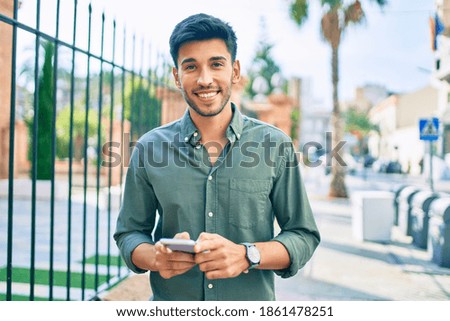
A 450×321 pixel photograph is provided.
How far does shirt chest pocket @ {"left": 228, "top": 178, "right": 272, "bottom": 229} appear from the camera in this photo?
1497mm

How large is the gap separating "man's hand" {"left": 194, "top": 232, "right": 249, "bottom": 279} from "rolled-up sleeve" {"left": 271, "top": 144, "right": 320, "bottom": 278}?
0.19 metres

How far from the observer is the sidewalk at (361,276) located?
Answer: 4121 millimetres

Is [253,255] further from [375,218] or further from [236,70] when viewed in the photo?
[375,218]

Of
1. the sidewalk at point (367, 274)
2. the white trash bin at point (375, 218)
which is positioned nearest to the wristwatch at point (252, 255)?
the sidewalk at point (367, 274)

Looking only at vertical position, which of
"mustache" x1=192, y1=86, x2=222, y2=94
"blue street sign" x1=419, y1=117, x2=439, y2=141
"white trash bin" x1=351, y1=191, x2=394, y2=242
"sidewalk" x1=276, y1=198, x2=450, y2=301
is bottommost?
"sidewalk" x1=276, y1=198, x2=450, y2=301

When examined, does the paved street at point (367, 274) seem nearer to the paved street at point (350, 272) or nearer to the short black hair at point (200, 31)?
the paved street at point (350, 272)

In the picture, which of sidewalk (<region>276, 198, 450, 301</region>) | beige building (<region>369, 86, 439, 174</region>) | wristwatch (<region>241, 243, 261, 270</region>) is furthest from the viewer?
beige building (<region>369, 86, 439, 174</region>)

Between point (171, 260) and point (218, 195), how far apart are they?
282 millimetres

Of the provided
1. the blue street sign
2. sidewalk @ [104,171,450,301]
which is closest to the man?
sidewalk @ [104,171,450,301]

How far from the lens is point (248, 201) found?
4.92 feet

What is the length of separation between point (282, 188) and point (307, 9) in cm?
1087

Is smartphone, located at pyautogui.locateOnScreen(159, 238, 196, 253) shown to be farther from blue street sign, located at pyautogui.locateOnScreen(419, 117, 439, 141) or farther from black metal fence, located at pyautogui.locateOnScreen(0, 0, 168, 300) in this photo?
blue street sign, located at pyautogui.locateOnScreen(419, 117, 439, 141)
